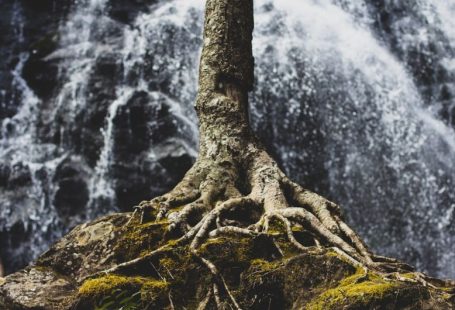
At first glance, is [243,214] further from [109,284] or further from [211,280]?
[109,284]

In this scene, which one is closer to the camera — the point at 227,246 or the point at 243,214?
the point at 227,246

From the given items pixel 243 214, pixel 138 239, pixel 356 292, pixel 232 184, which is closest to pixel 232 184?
pixel 232 184

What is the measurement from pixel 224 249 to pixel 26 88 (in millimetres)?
13948

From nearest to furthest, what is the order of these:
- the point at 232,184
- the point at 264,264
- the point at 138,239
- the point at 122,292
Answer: the point at 122,292 → the point at 264,264 → the point at 138,239 → the point at 232,184

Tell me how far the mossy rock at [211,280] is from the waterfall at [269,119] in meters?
9.79

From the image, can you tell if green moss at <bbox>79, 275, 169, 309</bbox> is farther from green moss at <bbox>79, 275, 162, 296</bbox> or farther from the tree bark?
the tree bark

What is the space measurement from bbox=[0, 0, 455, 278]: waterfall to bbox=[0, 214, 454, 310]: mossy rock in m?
9.79

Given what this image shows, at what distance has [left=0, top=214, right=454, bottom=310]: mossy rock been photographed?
2.70m

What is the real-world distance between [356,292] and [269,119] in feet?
42.8

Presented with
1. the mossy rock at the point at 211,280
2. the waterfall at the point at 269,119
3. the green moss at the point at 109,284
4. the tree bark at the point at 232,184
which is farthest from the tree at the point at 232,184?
A: the waterfall at the point at 269,119

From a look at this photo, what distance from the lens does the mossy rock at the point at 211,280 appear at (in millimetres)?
2699

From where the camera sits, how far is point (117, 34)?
1614 centimetres

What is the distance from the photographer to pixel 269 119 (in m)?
15.5

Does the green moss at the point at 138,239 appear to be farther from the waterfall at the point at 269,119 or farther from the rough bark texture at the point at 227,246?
the waterfall at the point at 269,119
